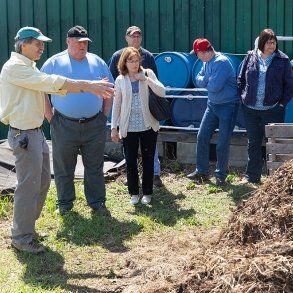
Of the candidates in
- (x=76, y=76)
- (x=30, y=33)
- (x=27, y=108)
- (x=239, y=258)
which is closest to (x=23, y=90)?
(x=27, y=108)

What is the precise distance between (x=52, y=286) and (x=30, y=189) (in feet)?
3.52

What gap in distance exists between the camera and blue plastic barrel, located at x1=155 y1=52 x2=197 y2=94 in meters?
10.1

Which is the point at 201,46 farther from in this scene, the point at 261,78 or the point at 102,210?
the point at 102,210

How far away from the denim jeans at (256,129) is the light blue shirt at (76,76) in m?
2.21

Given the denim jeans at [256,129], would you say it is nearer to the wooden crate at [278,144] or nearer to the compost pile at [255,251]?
the wooden crate at [278,144]

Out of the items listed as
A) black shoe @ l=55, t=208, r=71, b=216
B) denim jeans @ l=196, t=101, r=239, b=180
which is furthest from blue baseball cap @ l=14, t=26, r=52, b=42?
denim jeans @ l=196, t=101, r=239, b=180

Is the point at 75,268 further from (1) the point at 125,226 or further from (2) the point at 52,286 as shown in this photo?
(1) the point at 125,226

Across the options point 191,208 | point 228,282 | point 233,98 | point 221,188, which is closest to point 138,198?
point 191,208

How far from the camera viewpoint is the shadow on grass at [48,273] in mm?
5840

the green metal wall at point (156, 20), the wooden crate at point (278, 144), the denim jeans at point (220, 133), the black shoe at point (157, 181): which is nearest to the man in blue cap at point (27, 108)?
the wooden crate at point (278, 144)

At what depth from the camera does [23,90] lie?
640 cm

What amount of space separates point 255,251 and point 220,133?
4.31 metres

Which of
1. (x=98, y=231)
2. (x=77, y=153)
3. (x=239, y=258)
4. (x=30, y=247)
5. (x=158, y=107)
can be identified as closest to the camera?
(x=239, y=258)

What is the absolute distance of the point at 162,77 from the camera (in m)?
10.3
